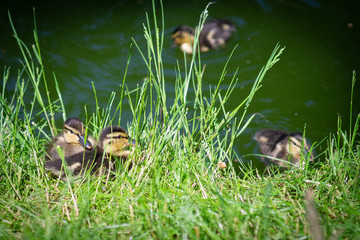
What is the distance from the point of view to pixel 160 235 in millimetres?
1632

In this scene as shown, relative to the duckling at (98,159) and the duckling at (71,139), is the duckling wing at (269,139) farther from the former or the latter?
the duckling at (71,139)

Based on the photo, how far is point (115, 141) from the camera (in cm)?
236

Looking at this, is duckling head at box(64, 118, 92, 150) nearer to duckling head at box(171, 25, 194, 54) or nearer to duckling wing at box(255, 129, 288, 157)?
duckling wing at box(255, 129, 288, 157)

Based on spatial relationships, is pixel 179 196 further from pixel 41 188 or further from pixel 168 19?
pixel 168 19

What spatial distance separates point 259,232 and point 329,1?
4218 mm

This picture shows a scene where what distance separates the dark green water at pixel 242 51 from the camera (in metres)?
3.61

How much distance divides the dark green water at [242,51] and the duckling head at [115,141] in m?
0.97

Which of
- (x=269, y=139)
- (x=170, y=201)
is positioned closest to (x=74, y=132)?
(x=170, y=201)

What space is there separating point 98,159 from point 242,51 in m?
2.50

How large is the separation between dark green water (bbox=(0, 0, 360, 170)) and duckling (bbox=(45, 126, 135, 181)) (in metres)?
0.98

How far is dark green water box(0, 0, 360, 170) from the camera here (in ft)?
11.8

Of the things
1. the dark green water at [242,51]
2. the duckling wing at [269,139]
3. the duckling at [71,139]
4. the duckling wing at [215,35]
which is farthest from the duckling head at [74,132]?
the duckling wing at [215,35]

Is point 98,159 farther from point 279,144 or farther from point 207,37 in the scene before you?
point 207,37

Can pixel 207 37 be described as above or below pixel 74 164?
above
